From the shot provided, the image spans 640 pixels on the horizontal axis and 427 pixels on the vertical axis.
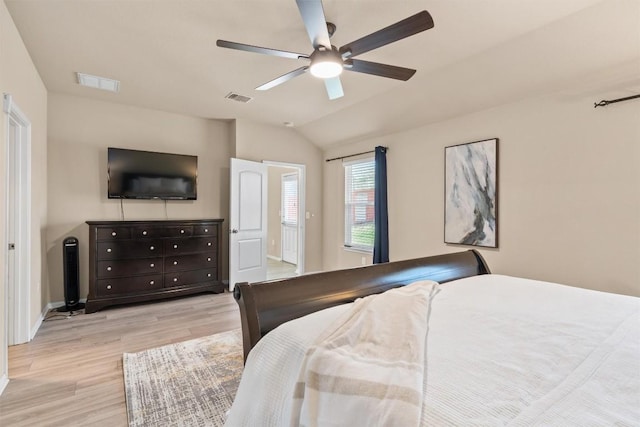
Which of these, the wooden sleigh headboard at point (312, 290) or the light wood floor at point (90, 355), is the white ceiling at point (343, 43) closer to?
the wooden sleigh headboard at point (312, 290)

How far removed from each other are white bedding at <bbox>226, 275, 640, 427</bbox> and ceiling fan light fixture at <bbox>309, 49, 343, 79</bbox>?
5.51ft

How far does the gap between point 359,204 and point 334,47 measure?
3.36 metres

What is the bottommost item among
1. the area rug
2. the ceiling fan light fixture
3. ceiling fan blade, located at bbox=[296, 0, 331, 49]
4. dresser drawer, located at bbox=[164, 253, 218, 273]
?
the area rug

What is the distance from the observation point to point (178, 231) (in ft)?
13.8

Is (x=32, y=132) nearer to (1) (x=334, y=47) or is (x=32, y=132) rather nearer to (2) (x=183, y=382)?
(2) (x=183, y=382)

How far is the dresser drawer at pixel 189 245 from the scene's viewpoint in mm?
4153

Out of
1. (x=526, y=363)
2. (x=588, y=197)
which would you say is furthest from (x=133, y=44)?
(x=588, y=197)

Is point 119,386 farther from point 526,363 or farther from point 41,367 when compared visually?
point 526,363

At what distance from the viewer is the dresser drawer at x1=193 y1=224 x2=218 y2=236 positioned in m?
4.36

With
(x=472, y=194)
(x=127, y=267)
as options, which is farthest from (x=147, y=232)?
(x=472, y=194)

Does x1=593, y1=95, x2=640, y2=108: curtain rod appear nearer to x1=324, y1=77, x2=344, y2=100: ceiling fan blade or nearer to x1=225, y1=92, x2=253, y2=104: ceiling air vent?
x1=324, y1=77, x2=344, y2=100: ceiling fan blade

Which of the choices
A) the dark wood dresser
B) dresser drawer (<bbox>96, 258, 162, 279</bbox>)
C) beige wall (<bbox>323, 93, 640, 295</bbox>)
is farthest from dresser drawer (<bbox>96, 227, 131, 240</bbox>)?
beige wall (<bbox>323, 93, 640, 295</bbox>)

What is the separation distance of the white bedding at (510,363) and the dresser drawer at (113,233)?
3.31m

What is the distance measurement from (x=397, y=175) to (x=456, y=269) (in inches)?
93.8
